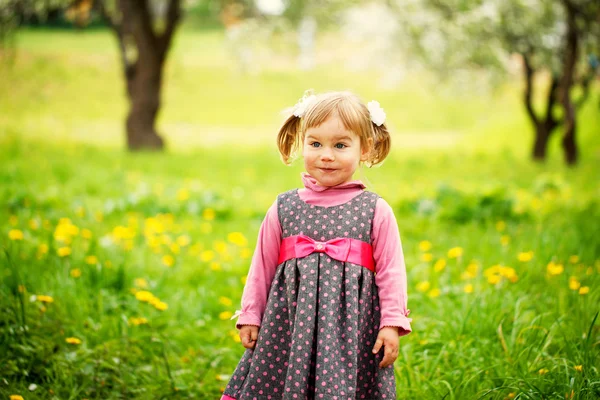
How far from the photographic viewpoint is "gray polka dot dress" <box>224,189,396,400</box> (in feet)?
7.22

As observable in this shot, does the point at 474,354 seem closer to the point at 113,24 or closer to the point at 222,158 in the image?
the point at 222,158

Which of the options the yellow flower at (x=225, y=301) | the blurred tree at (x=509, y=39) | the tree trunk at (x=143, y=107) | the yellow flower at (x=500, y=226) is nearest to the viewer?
the yellow flower at (x=225, y=301)

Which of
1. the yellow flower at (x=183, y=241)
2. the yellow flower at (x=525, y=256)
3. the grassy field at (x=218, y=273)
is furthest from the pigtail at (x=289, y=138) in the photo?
the yellow flower at (x=183, y=241)

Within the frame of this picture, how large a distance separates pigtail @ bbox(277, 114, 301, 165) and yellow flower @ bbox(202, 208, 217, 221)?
3611 mm

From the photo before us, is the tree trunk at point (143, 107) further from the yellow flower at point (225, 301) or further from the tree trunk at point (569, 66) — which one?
the yellow flower at point (225, 301)

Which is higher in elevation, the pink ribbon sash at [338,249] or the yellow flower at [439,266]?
the pink ribbon sash at [338,249]

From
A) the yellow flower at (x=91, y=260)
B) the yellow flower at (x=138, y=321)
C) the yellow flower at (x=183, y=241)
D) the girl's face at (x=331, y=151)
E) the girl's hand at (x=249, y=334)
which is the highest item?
the girl's face at (x=331, y=151)

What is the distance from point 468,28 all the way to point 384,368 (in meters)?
10.2

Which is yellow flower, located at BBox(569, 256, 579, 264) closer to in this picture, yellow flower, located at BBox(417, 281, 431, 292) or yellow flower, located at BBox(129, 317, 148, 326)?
yellow flower, located at BBox(417, 281, 431, 292)

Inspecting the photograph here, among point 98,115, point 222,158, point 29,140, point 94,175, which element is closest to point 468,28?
point 222,158

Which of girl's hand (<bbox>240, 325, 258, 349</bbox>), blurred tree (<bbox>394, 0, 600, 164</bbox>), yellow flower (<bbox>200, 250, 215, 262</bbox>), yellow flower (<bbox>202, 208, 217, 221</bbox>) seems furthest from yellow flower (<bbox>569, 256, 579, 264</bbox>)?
blurred tree (<bbox>394, 0, 600, 164</bbox>)

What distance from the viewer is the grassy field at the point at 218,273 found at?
279 centimetres

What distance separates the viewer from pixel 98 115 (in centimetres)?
2241

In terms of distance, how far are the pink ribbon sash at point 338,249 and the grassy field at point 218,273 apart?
2.13 ft
